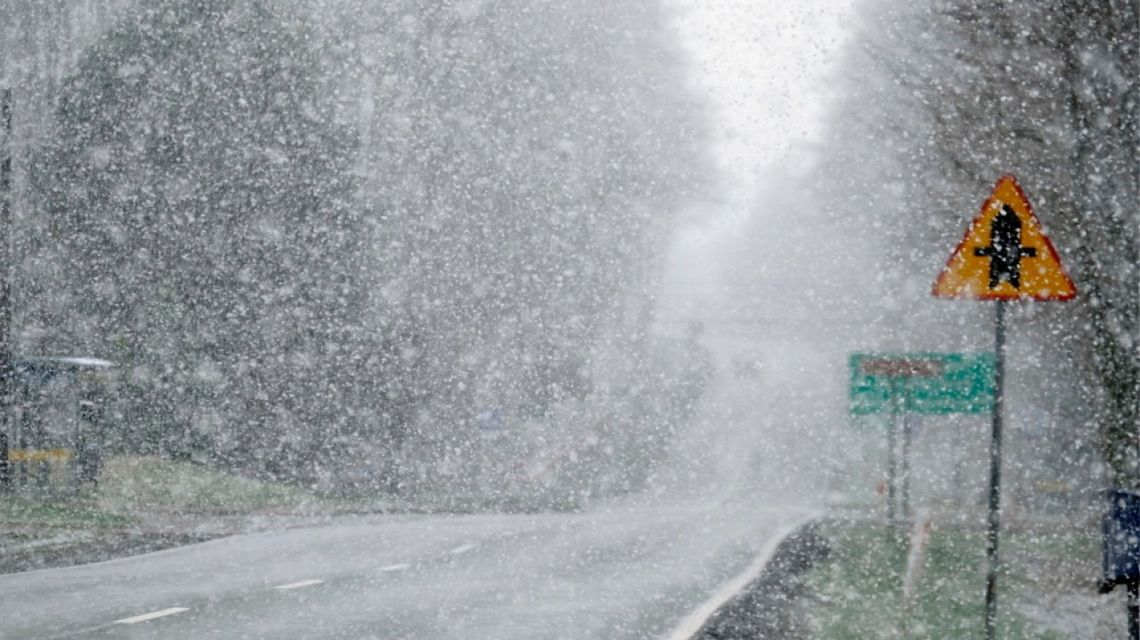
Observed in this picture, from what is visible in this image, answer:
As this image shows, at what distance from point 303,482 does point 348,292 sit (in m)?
4.27

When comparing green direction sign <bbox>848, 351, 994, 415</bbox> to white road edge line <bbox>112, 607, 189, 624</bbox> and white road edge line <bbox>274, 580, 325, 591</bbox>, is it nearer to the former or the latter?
white road edge line <bbox>274, 580, 325, 591</bbox>

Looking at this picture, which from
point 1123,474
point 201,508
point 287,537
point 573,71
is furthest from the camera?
point 573,71

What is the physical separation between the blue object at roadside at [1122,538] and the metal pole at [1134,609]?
0.21m

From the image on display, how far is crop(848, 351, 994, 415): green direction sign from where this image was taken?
16.9 meters

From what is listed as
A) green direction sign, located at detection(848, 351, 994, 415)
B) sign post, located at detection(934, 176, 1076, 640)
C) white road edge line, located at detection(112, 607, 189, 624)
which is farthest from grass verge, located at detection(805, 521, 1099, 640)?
white road edge line, located at detection(112, 607, 189, 624)

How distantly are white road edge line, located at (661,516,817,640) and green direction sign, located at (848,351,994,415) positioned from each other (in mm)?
2439

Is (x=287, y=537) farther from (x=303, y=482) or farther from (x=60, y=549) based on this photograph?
(x=303, y=482)

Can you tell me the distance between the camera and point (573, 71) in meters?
35.1

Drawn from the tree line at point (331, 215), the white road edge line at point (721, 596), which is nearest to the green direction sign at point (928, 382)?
the white road edge line at point (721, 596)

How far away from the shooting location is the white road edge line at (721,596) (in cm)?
902

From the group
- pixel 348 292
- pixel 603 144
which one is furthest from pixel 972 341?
pixel 348 292

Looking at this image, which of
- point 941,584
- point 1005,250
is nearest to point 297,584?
point 941,584

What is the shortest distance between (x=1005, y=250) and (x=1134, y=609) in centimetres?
202

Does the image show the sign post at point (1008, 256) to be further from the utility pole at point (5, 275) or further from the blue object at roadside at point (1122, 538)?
the utility pole at point (5, 275)
